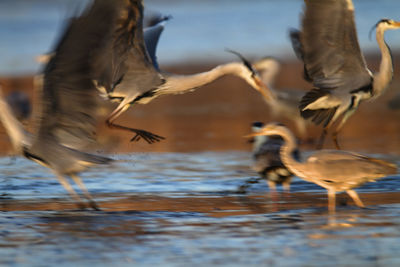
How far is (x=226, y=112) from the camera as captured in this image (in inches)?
559

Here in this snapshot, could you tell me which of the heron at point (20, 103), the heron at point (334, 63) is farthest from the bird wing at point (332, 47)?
the heron at point (20, 103)

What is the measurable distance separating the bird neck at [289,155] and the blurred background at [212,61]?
1914mm

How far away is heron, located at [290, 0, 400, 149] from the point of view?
930 centimetres

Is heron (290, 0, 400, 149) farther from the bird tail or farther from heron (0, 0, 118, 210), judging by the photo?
heron (0, 0, 118, 210)

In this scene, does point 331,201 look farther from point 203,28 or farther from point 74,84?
point 203,28

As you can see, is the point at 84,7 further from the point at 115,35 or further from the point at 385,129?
the point at 385,129

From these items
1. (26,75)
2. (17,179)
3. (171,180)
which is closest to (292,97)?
(171,180)

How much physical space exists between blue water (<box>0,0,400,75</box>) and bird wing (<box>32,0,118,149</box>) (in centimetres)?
1209

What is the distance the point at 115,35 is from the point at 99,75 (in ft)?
1.56

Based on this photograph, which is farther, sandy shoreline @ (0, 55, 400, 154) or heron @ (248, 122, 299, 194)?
sandy shoreline @ (0, 55, 400, 154)

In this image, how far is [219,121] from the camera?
13.3m

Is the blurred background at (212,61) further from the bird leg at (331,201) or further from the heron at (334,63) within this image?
the bird leg at (331,201)

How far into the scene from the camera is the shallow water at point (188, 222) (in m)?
5.57

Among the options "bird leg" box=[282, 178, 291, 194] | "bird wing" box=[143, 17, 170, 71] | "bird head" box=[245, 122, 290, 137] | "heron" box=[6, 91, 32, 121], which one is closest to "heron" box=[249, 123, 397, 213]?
"bird head" box=[245, 122, 290, 137]
